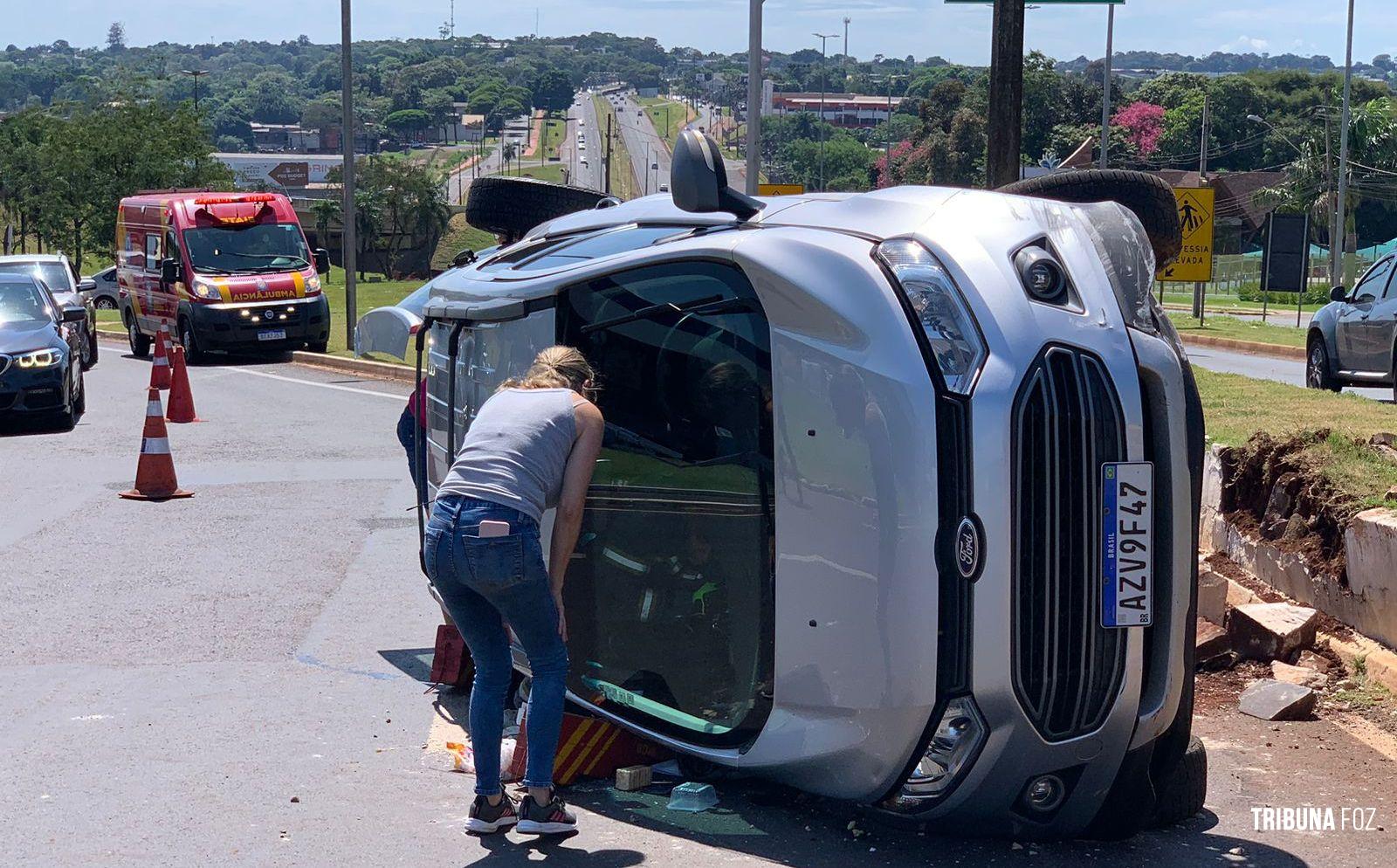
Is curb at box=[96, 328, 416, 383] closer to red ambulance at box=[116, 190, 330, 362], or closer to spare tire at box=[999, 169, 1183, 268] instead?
red ambulance at box=[116, 190, 330, 362]

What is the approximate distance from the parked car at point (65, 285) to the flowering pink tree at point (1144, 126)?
89.3 m

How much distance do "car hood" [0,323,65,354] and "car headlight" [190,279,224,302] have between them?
8081mm

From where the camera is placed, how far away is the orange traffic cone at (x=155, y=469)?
1193 centimetres

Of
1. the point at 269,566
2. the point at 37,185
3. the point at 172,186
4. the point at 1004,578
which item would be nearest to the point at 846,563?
the point at 1004,578

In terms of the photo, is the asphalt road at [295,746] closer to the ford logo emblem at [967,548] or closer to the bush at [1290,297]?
the ford logo emblem at [967,548]

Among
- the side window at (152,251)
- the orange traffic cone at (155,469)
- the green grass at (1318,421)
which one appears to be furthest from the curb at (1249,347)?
the orange traffic cone at (155,469)

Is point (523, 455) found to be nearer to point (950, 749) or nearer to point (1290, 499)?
point (950, 749)

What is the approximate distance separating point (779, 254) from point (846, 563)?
0.97 meters

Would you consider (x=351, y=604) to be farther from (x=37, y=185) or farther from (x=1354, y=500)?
(x=37, y=185)

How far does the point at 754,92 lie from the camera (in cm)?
2281

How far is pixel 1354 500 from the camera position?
25.0 feet

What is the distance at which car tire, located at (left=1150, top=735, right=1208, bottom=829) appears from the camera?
5191 mm

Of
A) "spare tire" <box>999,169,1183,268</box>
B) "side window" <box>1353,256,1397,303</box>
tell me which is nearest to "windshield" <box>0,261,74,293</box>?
"side window" <box>1353,256,1397,303</box>

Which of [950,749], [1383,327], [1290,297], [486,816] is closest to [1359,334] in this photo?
[1383,327]
